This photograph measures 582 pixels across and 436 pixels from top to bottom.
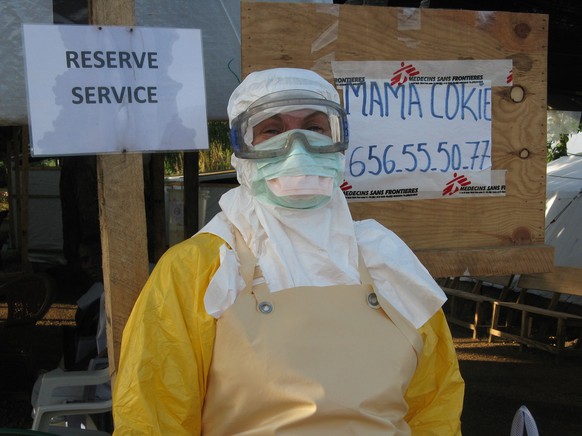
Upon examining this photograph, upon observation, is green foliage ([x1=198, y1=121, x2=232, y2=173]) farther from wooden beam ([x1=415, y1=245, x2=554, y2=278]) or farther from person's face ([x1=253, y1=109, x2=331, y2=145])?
person's face ([x1=253, y1=109, x2=331, y2=145])

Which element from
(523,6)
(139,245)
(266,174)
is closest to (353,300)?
(266,174)

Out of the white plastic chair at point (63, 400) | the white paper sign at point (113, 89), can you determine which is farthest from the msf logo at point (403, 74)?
the white plastic chair at point (63, 400)

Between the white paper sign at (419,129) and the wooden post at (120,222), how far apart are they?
2.53 ft

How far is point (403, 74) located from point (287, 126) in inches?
25.7

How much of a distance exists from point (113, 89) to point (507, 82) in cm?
142

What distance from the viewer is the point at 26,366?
4.15 metres

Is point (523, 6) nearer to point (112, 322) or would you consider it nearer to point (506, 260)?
point (506, 260)

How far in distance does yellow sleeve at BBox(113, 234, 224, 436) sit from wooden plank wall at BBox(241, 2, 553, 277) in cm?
86

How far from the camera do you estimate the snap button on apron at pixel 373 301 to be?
5.34 feet

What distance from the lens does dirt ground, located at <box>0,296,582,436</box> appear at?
431 cm

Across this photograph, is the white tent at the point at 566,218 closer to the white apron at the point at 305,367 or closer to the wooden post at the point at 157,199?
the wooden post at the point at 157,199

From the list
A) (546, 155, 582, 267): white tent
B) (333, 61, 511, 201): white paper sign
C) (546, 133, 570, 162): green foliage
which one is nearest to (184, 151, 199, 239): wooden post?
(333, 61, 511, 201): white paper sign

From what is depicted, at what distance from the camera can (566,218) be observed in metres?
7.10

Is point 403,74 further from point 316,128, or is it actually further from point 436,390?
point 436,390
